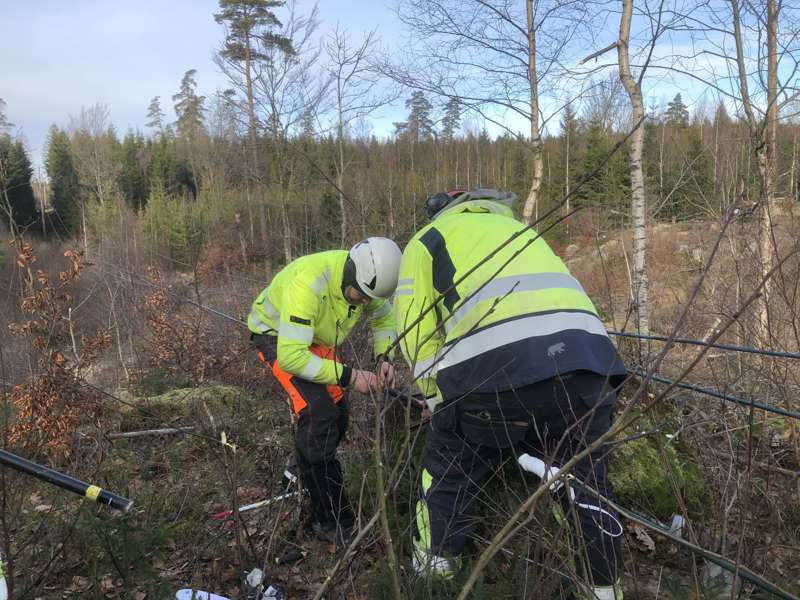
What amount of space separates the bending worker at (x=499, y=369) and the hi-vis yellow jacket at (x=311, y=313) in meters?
0.69

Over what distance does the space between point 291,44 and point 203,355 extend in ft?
44.7

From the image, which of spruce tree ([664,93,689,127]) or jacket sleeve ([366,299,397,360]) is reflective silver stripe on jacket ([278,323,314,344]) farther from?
spruce tree ([664,93,689,127])

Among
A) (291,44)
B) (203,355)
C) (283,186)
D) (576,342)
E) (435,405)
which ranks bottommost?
(203,355)

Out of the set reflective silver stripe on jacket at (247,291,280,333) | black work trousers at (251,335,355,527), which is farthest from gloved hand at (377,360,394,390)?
reflective silver stripe on jacket at (247,291,280,333)

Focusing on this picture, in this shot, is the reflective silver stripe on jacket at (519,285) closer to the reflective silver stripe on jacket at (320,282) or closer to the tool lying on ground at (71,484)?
the reflective silver stripe on jacket at (320,282)

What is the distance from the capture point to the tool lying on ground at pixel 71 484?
1.39 meters

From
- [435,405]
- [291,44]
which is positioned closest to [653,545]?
[435,405]

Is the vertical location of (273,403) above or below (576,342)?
below

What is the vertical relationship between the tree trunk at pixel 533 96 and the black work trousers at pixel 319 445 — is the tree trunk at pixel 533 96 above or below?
above

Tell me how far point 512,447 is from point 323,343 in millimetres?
1574

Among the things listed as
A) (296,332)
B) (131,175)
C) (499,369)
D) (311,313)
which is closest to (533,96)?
(311,313)

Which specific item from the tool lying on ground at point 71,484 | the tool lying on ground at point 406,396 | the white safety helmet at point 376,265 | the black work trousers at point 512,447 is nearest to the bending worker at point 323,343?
the white safety helmet at point 376,265

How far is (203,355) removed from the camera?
8.16 m

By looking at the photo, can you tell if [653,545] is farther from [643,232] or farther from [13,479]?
[643,232]
